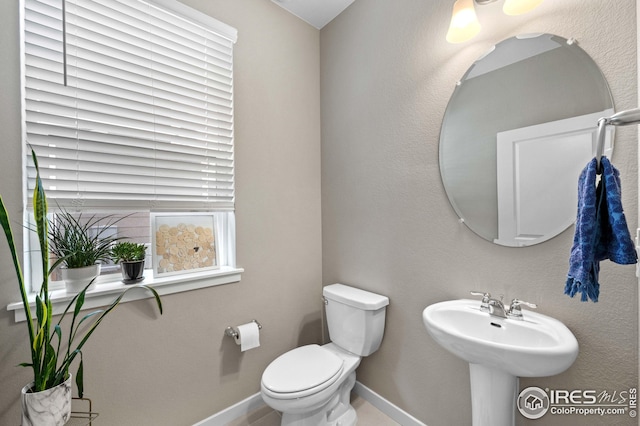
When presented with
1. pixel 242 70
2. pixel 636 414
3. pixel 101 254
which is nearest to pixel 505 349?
pixel 636 414

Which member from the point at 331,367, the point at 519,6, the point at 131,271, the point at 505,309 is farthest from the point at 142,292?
the point at 519,6

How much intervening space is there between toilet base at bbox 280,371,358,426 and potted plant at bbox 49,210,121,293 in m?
1.20

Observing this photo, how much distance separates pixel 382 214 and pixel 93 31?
1696 mm

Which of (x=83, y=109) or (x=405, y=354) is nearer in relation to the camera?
(x=83, y=109)

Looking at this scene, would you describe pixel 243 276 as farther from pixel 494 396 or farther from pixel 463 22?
pixel 463 22

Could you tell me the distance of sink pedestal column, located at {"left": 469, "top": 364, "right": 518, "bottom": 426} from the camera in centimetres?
107

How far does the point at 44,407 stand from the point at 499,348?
1.53 metres

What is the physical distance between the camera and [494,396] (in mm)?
1078

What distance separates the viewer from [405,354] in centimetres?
A: 160

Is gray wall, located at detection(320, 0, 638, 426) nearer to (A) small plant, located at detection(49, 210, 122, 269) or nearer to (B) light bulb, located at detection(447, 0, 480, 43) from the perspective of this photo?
(B) light bulb, located at detection(447, 0, 480, 43)

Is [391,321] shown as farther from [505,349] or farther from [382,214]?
[505,349]

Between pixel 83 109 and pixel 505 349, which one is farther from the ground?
pixel 83 109

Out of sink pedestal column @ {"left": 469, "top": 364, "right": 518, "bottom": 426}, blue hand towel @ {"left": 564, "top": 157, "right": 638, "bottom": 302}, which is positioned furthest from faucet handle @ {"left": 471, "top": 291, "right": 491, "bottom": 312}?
blue hand towel @ {"left": 564, "top": 157, "right": 638, "bottom": 302}

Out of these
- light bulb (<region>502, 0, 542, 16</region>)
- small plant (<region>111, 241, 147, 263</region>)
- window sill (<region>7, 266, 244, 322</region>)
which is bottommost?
window sill (<region>7, 266, 244, 322</region>)
